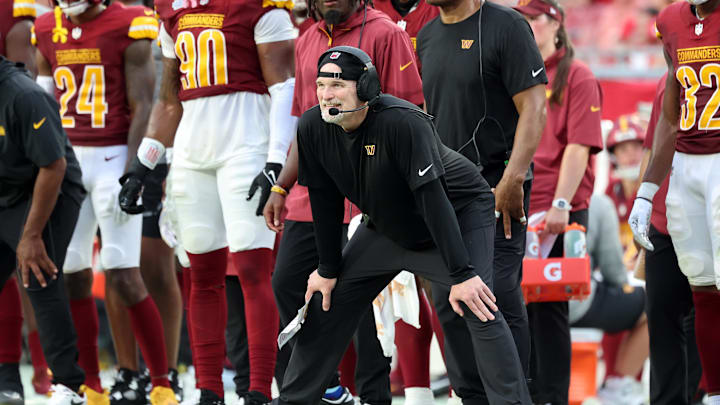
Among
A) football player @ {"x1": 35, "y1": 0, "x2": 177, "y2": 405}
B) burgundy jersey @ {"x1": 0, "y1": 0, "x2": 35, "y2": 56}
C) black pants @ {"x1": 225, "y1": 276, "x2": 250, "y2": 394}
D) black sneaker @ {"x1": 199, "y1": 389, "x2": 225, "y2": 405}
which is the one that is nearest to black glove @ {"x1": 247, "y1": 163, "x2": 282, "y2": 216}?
black sneaker @ {"x1": 199, "y1": 389, "x2": 225, "y2": 405}

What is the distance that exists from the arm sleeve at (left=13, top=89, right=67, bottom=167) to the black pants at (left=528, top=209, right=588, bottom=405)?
8.07ft

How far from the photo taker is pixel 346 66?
413cm

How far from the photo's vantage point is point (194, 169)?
5.36 m

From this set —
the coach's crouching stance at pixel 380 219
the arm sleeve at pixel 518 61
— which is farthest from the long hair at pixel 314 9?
the coach's crouching stance at pixel 380 219

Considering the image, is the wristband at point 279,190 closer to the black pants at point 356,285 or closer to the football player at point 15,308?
the black pants at point 356,285

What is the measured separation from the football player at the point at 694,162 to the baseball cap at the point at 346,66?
154cm

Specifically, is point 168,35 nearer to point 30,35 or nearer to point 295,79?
point 295,79

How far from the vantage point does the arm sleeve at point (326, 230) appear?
4.31m

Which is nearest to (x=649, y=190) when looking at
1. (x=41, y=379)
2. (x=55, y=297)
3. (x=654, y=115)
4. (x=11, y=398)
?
(x=654, y=115)

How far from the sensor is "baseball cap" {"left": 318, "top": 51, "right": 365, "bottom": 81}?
4125 millimetres

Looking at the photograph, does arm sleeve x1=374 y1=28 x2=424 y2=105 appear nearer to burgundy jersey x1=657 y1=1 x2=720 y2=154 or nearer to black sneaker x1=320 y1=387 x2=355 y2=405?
burgundy jersey x1=657 y1=1 x2=720 y2=154

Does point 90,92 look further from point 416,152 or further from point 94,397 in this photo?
point 416,152

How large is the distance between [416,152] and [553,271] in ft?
5.98

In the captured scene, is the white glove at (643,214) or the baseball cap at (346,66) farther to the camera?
the white glove at (643,214)
